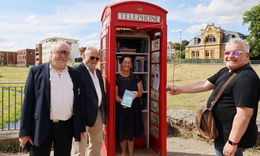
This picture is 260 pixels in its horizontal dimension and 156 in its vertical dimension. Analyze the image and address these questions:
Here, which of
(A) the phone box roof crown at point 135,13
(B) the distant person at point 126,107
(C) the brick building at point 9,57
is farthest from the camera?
(C) the brick building at point 9,57

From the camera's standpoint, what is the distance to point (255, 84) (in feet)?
7.35

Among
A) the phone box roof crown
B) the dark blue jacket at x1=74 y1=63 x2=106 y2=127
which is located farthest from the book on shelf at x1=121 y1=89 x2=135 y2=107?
the phone box roof crown

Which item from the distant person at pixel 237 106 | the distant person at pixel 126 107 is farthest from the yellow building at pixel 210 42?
the distant person at pixel 237 106

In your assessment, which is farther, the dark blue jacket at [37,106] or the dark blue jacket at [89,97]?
the dark blue jacket at [89,97]

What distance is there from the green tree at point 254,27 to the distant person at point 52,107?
42552mm

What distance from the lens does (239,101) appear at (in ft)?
7.26

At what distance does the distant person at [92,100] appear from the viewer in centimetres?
354

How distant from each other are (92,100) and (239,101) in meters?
2.18

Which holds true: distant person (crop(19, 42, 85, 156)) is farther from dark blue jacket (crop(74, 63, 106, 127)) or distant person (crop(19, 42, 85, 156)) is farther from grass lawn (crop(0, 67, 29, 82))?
grass lawn (crop(0, 67, 29, 82))

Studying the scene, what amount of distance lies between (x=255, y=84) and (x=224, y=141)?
73cm

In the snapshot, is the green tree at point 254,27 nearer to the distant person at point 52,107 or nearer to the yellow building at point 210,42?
the yellow building at point 210,42

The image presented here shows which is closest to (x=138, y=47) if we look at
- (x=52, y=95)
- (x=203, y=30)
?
(x=52, y=95)

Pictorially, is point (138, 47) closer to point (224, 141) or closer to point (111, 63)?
A: point (111, 63)

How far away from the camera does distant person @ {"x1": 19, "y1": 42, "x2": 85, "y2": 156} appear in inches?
103
